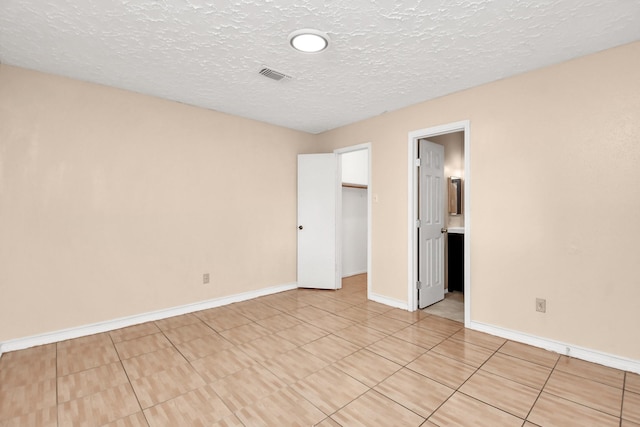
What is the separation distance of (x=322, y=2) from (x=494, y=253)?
2668 mm

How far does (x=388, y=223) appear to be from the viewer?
3.78m

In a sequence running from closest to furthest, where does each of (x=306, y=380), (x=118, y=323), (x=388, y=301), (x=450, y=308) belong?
1. (x=306, y=380)
2. (x=118, y=323)
3. (x=450, y=308)
4. (x=388, y=301)

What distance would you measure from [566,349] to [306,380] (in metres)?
2.22

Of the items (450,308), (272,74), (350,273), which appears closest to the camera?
(272,74)

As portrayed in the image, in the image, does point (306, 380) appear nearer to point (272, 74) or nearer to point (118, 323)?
Result: point (118, 323)

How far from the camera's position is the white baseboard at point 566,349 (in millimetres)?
2190

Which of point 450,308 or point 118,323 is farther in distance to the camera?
point 450,308

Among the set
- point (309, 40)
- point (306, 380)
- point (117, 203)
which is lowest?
point (306, 380)

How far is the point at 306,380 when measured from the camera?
6.91 feet

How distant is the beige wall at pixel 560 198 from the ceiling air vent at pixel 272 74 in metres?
1.76

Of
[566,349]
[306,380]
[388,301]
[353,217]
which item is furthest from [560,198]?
[353,217]

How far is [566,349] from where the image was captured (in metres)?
2.44

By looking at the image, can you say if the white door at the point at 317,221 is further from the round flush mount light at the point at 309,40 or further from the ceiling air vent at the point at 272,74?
the round flush mount light at the point at 309,40

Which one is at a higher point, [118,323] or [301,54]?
[301,54]
